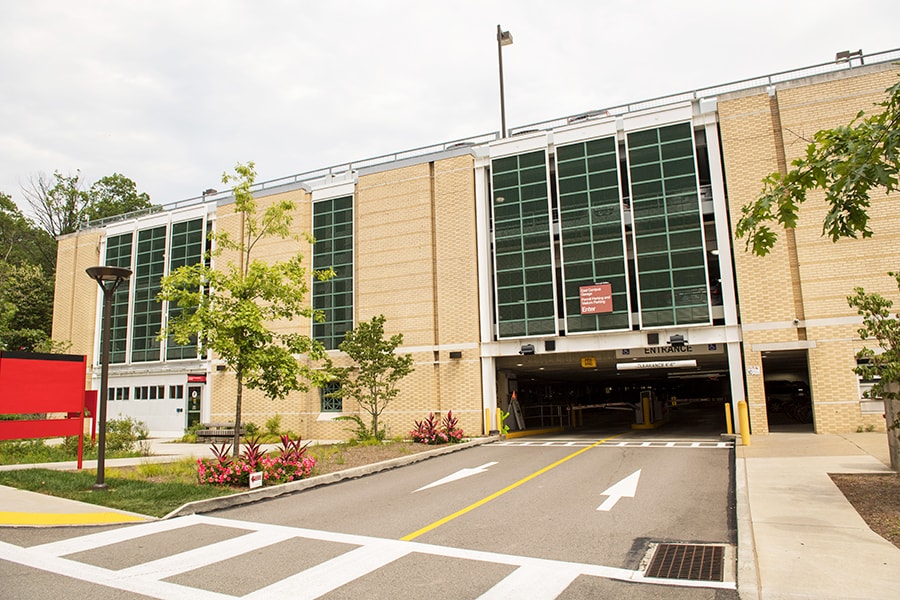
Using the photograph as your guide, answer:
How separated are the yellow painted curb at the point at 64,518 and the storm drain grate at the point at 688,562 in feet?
23.9

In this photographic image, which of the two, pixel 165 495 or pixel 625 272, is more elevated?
pixel 625 272

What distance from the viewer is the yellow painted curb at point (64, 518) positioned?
860 centimetres

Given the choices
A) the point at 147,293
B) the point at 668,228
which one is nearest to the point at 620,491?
the point at 668,228

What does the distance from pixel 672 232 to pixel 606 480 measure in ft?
43.4

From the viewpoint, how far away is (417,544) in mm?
7359

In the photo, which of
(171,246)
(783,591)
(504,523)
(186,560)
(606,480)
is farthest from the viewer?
(171,246)

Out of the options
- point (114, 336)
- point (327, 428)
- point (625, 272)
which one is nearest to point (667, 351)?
point (625, 272)

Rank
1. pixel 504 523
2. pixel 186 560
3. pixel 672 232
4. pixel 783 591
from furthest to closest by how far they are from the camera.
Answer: pixel 672 232, pixel 504 523, pixel 186 560, pixel 783 591

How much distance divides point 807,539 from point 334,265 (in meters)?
24.0

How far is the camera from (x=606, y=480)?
12.1 metres

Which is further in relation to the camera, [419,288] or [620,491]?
[419,288]

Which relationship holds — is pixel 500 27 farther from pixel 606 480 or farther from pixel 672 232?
pixel 606 480

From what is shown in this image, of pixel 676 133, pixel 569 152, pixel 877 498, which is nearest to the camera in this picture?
pixel 877 498

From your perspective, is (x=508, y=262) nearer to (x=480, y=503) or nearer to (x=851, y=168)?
(x=480, y=503)
